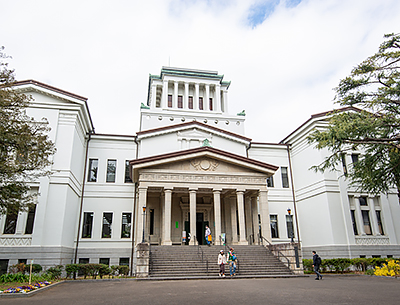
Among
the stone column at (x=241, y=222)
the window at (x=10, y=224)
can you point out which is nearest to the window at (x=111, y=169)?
the window at (x=10, y=224)

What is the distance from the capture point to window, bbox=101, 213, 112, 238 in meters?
26.2

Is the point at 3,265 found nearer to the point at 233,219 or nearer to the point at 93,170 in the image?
the point at 93,170

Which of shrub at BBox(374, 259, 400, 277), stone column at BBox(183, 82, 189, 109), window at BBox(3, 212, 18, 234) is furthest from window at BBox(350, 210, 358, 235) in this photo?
window at BBox(3, 212, 18, 234)

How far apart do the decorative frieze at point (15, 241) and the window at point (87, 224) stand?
571 cm

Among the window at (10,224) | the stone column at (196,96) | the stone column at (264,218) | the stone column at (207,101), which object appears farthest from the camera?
the stone column at (196,96)

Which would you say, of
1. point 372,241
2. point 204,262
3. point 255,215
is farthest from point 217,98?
point 204,262

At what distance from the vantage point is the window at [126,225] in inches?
1043

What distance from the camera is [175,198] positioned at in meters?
27.5

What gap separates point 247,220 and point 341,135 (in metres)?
12.0

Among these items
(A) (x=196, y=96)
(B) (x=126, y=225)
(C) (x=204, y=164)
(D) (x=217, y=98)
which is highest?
(A) (x=196, y=96)

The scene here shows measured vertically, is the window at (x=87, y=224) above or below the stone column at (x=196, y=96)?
below

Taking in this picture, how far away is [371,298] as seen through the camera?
10094mm

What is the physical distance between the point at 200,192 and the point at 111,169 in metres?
9.07

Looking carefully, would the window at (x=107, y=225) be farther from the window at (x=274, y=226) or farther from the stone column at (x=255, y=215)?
the window at (x=274, y=226)
